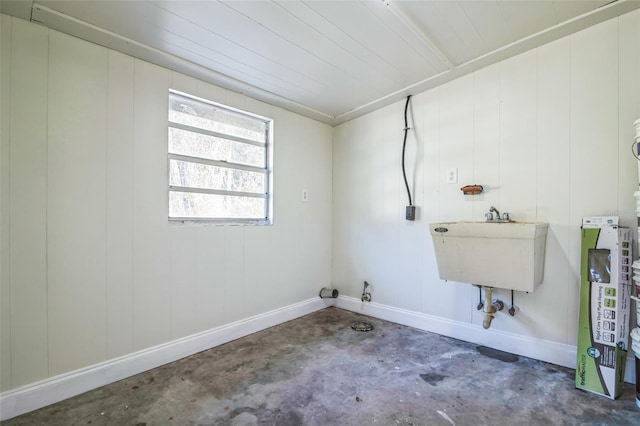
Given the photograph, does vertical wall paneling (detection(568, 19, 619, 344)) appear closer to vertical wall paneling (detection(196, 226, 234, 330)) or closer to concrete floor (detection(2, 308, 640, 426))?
concrete floor (detection(2, 308, 640, 426))

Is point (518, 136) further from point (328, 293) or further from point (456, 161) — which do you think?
point (328, 293)

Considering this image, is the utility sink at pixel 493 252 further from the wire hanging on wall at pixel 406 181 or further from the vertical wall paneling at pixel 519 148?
the wire hanging on wall at pixel 406 181

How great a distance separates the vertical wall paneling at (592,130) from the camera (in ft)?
5.42

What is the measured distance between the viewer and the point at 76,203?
1654mm

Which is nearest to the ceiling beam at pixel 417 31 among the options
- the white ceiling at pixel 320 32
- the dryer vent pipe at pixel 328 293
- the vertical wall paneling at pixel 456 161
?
the white ceiling at pixel 320 32

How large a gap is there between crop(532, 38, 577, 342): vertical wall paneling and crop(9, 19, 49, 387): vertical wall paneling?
9.89 feet

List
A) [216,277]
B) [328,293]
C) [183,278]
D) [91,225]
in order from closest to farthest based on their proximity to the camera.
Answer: [91,225] < [183,278] < [216,277] < [328,293]

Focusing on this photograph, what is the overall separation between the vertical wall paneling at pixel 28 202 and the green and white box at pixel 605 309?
298 centimetres

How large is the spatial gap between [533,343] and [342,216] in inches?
75.8

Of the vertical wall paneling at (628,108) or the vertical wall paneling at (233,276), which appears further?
the vertical wall paneling at (233,276)

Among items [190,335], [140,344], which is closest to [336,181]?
[190,335]

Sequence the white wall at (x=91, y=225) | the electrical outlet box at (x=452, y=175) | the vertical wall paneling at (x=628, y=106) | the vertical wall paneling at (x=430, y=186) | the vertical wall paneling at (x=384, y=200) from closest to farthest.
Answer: the white wall at (x=91, y=225) < the vertical wall paneling at (x=628, y=106) < the electrical outlet box at (x=452, y=175) < the vertical wall paneling at (x=430, y=186) < the vertical wall paneling at (x=384, y=200)

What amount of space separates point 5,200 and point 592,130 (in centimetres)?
333

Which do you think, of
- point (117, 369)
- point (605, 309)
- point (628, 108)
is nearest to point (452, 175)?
point (628, 108)
